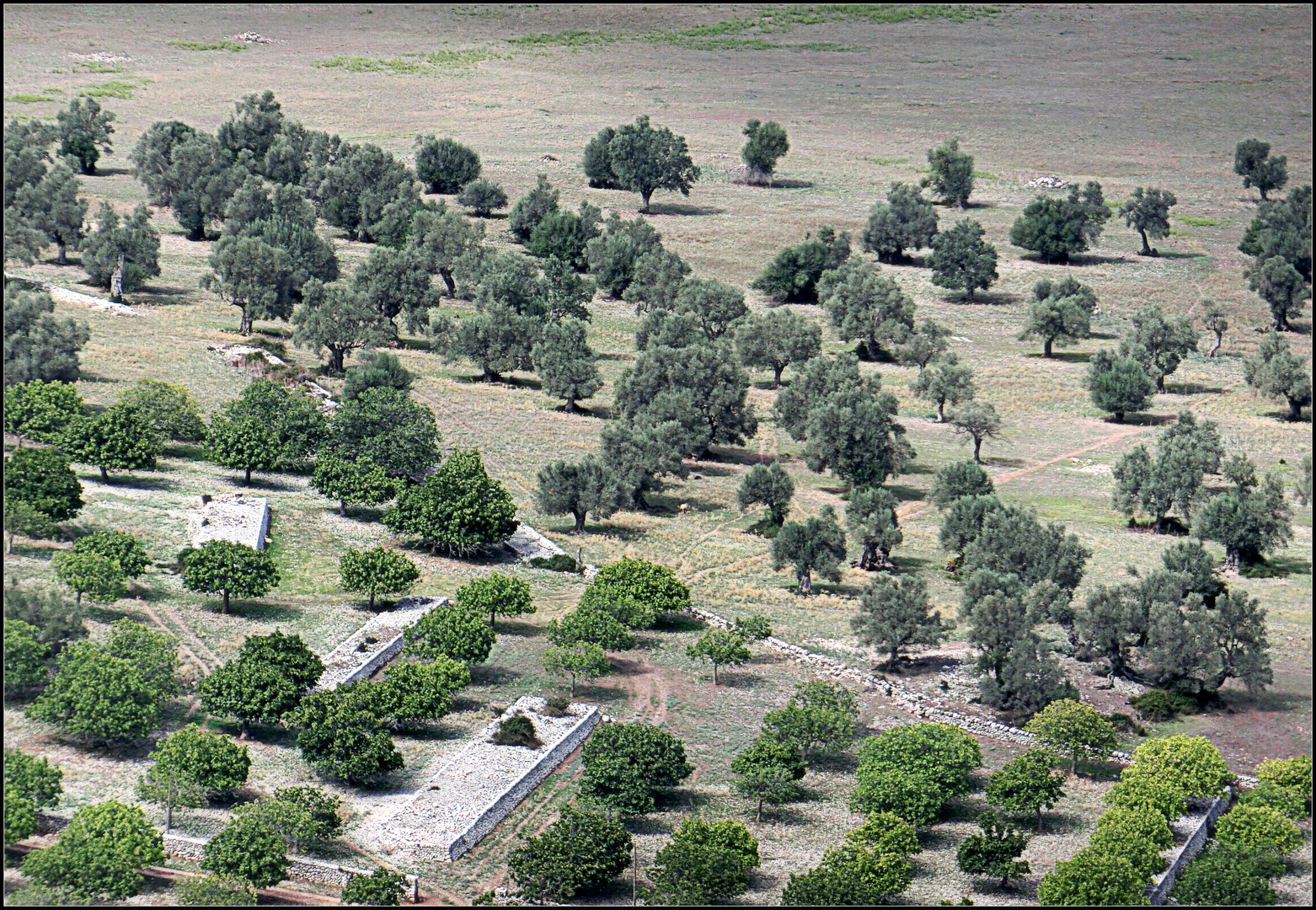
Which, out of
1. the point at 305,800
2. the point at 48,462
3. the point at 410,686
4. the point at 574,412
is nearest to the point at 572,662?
the point at 410,686

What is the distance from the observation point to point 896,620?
350 feet

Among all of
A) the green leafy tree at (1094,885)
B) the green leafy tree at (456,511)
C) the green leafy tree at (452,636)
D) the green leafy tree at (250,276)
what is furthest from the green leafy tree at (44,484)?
the green leafy tree at (1094,885)

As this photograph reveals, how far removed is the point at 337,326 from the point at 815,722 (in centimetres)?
8628

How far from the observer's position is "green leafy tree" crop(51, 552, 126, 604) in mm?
101125

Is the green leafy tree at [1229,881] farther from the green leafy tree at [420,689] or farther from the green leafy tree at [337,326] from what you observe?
the green leafy tree at [337,326]

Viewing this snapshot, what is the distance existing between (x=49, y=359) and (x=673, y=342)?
191 feet

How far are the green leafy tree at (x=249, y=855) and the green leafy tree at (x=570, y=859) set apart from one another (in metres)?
10.5

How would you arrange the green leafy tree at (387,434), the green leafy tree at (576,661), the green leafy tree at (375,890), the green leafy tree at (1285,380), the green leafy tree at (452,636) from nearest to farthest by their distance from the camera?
1. the green leafy tree at (375,890)
2. the green leafy tree at (576,661)
3. the green leafy tree at (452,636)
4. the green leafy tree at (387,434)
5. the green leafy tree at (1285,380)

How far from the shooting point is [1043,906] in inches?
3063

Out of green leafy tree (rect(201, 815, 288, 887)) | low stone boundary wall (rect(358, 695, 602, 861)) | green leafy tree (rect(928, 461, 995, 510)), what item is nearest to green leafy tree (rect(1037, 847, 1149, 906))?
low stone boundary wall (rect(358, 695, 602, 861))

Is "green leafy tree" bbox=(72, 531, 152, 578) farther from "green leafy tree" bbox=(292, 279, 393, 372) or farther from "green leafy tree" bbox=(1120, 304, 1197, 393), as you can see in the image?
"green leafy tree" bbox=(1120, 304, 1197, 393)

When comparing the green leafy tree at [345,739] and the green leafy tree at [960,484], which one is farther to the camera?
the green leafy tree at [960,484]

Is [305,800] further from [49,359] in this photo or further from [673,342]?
[673,342]

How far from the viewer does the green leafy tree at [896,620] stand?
106 meters
